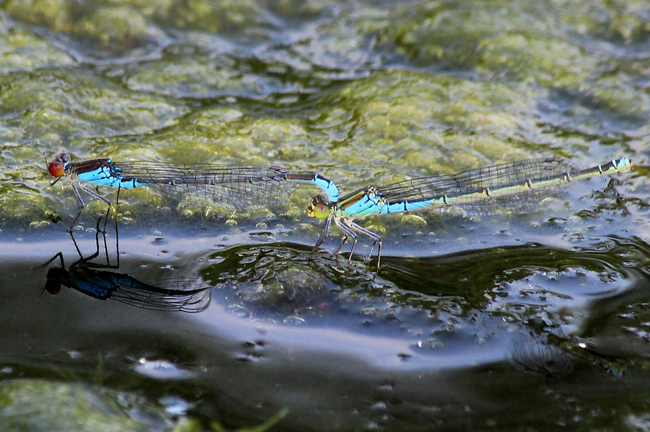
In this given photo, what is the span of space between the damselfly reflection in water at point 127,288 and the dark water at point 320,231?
0.02 metres

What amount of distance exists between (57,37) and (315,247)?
4812mm

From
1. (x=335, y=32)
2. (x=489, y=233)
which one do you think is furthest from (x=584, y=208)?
(x=335, y=32)

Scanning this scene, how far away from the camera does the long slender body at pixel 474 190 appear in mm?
4094

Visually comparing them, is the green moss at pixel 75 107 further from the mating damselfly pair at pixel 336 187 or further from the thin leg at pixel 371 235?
the thin leg at pixel 371 235

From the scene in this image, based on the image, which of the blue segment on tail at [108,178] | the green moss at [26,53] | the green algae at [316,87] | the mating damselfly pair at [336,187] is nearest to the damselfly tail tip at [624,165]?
the mating damselfly pair at [336,187]

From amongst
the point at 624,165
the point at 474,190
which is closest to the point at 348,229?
the point at 474,190

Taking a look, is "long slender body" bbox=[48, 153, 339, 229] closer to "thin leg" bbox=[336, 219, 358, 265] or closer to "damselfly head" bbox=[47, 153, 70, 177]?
"damselfly head" bbox=[47, 153, 70, 177]

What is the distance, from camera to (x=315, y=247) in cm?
389

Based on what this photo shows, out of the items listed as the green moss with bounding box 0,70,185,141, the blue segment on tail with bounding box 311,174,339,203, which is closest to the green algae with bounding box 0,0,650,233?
the green moss with bounding box 0,70,185,141

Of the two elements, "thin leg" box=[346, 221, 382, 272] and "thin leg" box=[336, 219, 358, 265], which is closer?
"thin leg" box=[346, 221, 382, 272]

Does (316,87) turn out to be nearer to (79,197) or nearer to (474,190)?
(474,190)

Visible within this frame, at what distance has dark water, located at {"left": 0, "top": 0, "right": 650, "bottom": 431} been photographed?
2.67m

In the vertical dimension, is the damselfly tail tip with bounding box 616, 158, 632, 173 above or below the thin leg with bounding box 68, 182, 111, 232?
above

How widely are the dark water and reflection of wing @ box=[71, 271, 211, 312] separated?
2 cm
